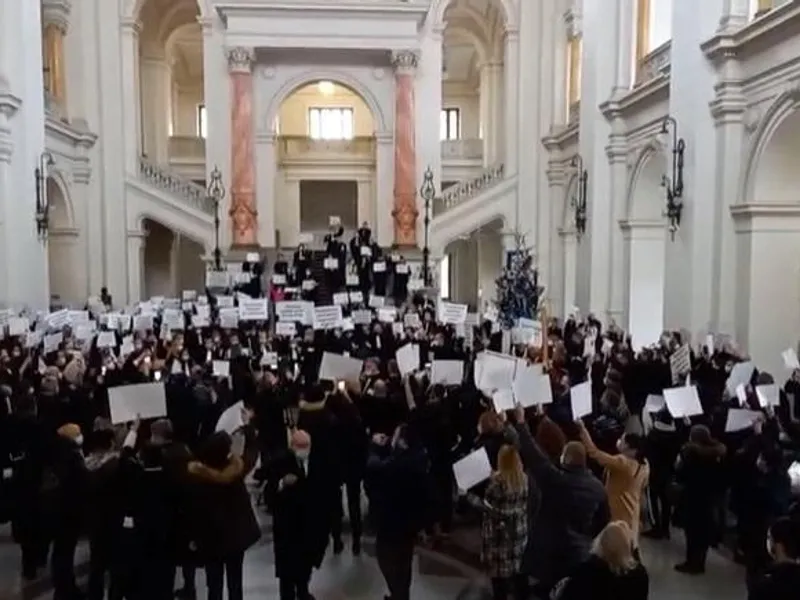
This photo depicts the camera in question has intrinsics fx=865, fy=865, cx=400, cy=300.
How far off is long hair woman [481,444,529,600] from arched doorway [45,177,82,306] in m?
22.6

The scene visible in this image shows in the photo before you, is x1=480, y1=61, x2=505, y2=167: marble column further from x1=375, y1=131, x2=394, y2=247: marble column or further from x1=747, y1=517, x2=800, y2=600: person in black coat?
x1=747, y1=517, x2=800, y2=600: person in black coat

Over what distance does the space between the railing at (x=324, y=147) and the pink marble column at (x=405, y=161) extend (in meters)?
5.04

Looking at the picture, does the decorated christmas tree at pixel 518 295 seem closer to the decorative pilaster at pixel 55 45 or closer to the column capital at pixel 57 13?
the decorative pilaster at pixel 55 45

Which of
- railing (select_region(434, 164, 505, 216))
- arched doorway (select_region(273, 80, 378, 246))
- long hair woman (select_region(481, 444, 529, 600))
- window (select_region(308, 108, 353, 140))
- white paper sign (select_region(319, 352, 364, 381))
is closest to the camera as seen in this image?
A: long hair woman (select_region(481, 444, 529, 600))

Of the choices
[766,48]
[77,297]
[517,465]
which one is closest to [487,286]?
[77,297]

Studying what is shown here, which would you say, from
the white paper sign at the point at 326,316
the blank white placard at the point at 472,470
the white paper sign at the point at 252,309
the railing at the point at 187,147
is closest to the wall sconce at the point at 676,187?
the white paper sign at the point at 326,316

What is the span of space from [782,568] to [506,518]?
2548mm

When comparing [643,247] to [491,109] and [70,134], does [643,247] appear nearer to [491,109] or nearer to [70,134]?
[491,109]

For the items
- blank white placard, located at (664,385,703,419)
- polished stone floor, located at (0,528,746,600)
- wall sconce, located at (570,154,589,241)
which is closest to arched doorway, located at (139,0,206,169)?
wall sconce, located at (570,154,589,241)

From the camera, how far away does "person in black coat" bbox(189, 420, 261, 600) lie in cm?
587

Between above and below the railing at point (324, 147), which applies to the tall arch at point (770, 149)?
below

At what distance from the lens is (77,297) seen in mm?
26859

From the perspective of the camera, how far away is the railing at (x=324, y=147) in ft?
109

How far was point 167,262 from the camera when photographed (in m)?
33.1
